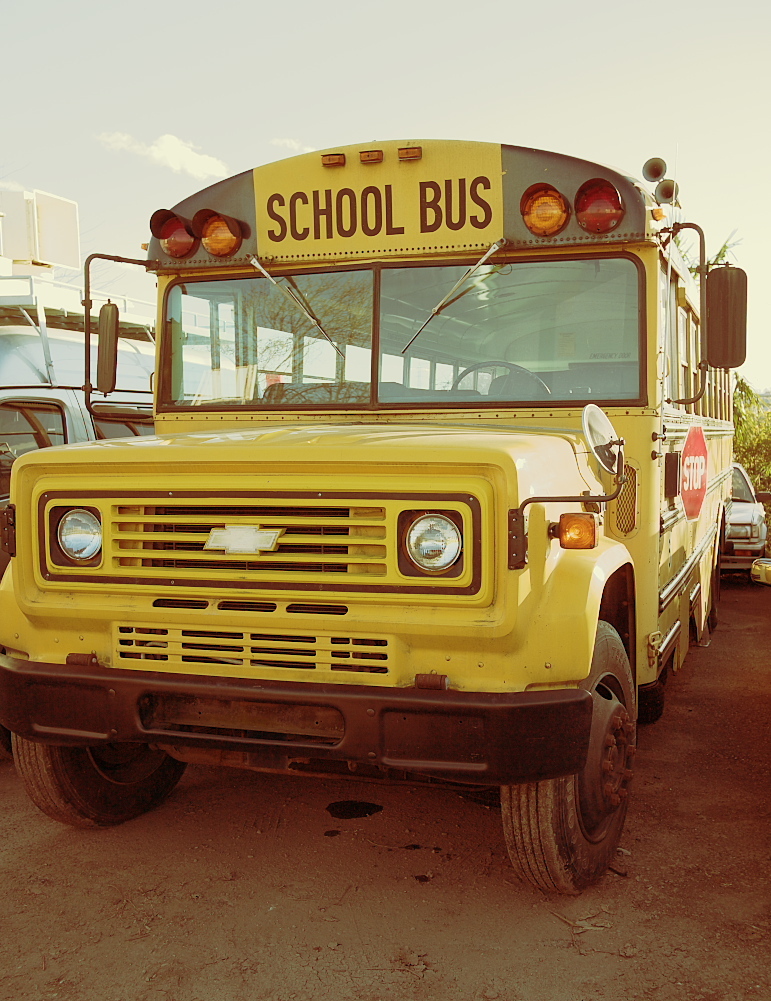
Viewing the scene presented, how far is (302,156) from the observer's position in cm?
397

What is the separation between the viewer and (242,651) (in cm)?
297

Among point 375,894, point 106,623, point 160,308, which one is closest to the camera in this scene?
point 106,623

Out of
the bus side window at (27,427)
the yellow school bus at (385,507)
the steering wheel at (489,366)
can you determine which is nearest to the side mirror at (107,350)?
the yellow school bus at (385,507)

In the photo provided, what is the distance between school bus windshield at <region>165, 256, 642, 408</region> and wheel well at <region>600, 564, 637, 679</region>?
0.68 m

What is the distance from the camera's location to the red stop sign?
15.8 ft

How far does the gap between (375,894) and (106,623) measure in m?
1.27

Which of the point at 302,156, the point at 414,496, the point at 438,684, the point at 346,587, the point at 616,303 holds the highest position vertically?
the point at 302,156

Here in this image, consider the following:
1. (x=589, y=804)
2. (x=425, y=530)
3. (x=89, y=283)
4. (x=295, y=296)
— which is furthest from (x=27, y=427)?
(x=589, y=804)

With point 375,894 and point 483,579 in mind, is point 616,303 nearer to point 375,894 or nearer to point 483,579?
point 483,579

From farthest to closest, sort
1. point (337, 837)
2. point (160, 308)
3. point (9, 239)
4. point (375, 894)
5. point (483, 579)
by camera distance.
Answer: point (9, 239) < point (160, 308) < point (337, 837) < point (375, 894) < point (483, 579)

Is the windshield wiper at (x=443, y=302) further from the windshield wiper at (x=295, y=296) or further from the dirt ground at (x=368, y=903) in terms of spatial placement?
the dirt ground at (x=368, y=903)

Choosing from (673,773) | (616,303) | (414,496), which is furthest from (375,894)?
(616,303)

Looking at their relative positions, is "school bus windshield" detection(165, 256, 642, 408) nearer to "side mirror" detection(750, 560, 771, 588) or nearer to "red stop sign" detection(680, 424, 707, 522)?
"red stop sign" detection(680, 424, 707, 522)

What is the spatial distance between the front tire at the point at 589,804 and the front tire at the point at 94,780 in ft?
5.20
